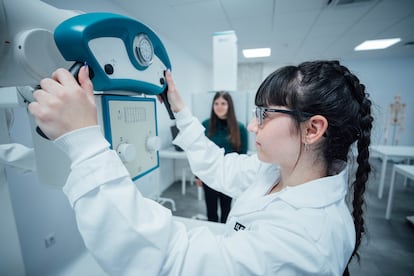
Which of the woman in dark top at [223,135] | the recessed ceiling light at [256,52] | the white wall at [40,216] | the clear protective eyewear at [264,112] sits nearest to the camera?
the clear protective eyewear at [264,112]

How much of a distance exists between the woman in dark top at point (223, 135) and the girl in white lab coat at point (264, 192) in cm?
121

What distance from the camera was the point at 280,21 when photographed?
2453mm

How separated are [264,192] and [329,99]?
40 cm

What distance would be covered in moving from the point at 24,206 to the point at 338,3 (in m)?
3.27

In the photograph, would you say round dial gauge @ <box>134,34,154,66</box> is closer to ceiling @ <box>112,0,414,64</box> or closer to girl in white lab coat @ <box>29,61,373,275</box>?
girl in white lab coat @ <box>29,61,373,275</box>

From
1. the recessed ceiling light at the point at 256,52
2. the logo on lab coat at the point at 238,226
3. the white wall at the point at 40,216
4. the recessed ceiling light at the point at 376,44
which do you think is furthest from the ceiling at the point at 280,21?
the logo on lab coat at the point at 238,226

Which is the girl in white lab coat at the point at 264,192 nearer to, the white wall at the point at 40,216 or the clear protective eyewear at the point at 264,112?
the clear protective eyewear at the point at 264,112

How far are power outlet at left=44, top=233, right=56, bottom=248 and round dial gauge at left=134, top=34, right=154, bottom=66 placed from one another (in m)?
1.64

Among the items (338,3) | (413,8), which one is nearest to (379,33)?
(413,8)

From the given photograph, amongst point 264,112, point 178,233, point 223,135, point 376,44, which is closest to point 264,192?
point 264,112

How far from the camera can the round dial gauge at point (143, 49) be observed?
462 mm

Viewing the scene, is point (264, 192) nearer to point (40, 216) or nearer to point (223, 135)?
point (223, 135)

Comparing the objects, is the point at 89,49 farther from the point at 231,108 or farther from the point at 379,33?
the point at 379,33

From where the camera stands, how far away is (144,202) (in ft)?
1.35
